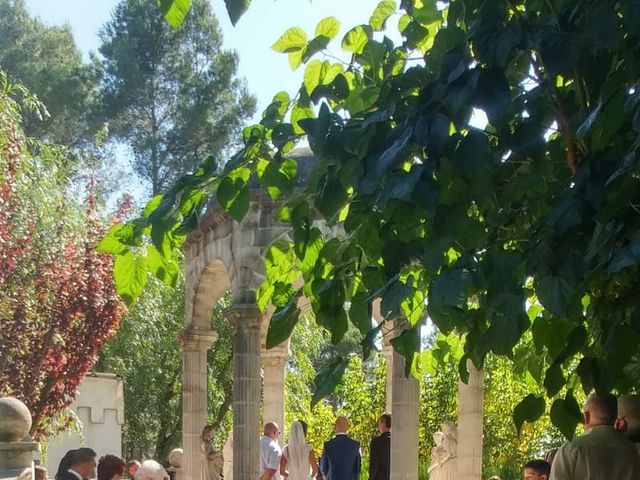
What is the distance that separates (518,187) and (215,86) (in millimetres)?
38664

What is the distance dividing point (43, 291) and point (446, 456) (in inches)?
322

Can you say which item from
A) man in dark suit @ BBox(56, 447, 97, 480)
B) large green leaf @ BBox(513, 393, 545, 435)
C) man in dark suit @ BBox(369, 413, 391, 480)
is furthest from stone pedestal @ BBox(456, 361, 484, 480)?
large green leaf @ BBox(513, 393, 545, 435)

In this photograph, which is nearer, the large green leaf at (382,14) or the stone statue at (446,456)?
the large green leaf at (382,14)

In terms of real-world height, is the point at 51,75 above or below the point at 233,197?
above

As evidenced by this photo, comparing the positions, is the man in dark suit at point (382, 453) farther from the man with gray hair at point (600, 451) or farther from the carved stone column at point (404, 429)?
the man with gray hair at point (600, 451)

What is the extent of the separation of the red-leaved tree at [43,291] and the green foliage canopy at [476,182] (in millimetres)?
14503

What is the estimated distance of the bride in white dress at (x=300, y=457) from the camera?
15773 millimetres

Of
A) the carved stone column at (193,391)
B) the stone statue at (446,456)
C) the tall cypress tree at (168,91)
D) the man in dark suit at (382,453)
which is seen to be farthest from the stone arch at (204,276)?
the tall cypress tree at (168,91)

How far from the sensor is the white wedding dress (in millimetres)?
15773

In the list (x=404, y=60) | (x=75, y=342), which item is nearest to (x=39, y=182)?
(x=75, y=342)

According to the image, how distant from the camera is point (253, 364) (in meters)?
16.8

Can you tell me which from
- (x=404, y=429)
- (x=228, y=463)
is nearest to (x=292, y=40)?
(x=404, y=429)

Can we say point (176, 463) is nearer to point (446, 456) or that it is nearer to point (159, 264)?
point (446, 456)

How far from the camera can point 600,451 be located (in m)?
6.14
